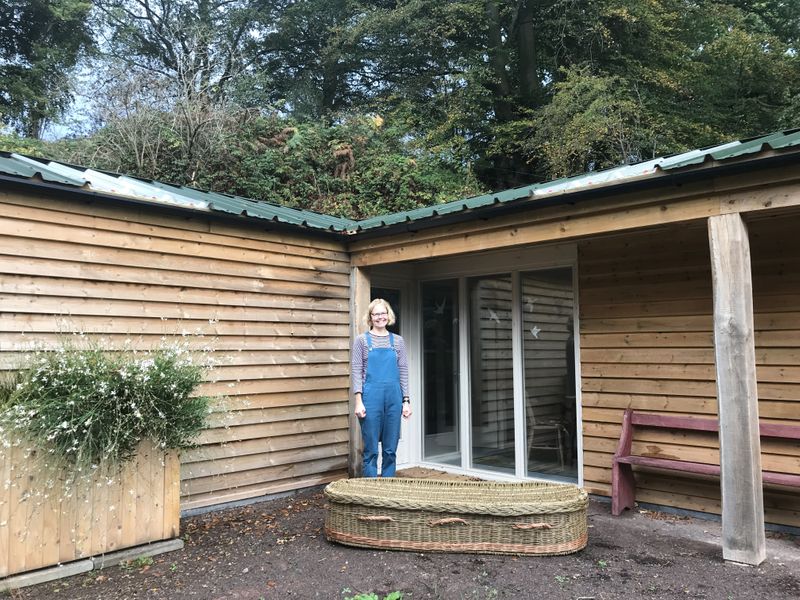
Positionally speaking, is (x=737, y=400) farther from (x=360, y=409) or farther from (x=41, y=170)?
(x=41, y=170)

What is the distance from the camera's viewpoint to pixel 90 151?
32.6 feet

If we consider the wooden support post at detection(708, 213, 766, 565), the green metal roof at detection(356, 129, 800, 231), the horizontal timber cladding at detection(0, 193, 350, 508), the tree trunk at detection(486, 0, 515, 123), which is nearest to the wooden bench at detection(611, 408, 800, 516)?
the wooden support post at detection(708, 213, 766, 565)

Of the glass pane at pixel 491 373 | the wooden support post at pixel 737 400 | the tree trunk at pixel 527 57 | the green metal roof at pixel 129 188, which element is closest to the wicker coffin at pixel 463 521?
the wooden support post at pixel 737 400

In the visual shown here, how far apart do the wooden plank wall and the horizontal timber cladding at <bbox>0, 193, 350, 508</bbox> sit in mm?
701

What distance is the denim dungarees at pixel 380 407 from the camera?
4.28m

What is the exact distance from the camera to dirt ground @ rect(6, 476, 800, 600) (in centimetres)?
291

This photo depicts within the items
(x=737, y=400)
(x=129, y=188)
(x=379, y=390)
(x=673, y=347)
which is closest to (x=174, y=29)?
(x=129, y=188)

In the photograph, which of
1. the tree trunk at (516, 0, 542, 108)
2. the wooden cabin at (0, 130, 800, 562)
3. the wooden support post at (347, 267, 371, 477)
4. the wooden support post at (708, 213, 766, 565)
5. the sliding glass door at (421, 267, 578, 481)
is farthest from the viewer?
the tree trunk at (516, 0, 542, 108)

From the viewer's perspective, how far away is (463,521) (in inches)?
133

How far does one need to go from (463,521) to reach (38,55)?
15.6 m

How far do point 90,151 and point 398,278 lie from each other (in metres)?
6.93

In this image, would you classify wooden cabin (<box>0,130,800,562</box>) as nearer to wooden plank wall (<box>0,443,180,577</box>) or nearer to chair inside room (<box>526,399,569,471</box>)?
chair inside room (<box>526,399,569,471</box>)

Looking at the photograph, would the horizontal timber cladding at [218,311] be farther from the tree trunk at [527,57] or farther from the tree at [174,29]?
the tree at [174,29]

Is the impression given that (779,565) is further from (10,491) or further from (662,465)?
(10,491)
